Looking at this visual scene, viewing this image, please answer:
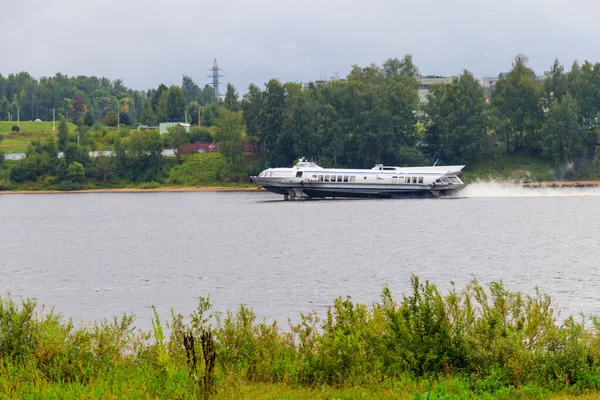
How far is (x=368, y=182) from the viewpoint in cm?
8950

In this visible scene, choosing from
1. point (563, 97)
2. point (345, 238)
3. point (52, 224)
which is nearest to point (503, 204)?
point (563, 97)

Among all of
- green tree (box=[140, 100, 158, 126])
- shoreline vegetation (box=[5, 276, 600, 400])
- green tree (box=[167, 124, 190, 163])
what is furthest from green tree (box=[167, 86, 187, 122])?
shoreline vegetation (box=[5, 276, 600, 400])

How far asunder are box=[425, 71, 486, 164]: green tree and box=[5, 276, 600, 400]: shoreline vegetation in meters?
95.9

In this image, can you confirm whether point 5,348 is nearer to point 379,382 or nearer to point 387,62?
point 379,382

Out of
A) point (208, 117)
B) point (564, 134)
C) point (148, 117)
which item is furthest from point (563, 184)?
point (148, 117)

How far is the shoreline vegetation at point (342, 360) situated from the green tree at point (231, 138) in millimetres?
105524

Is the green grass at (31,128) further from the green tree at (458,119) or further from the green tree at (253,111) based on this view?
the green tree at (458,119)

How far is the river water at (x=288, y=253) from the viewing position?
31.5 meters

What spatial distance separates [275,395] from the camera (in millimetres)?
13805

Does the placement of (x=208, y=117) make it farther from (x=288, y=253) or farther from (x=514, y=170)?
(x=288, y=253)

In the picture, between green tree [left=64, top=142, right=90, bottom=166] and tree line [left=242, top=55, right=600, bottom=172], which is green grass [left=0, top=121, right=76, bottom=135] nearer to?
green tree [left=64, top=142, right=90, bottom=166]

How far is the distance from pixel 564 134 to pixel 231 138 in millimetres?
43842

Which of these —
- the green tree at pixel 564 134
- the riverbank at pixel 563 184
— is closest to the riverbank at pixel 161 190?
the riverbank at pixel 563 184

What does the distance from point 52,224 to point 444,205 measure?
34.7 meters
